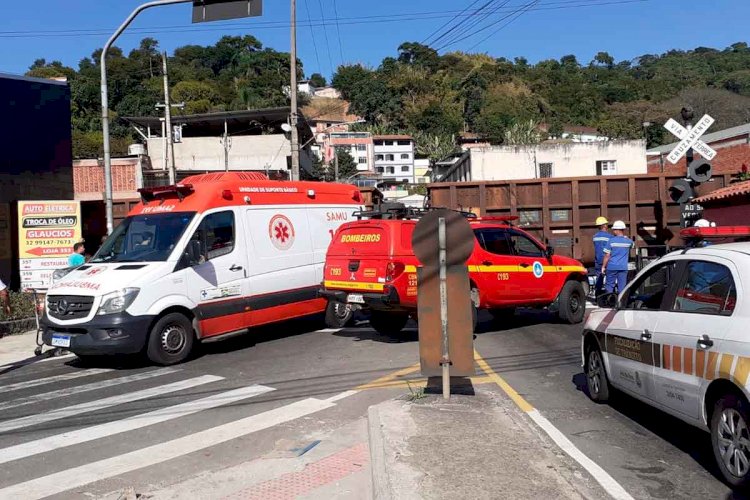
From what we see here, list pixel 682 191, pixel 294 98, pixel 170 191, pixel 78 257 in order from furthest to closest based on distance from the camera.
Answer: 1. pixel 294 98
2. pixel 682 191
3. pixel 78 257
4. pixel 170 191

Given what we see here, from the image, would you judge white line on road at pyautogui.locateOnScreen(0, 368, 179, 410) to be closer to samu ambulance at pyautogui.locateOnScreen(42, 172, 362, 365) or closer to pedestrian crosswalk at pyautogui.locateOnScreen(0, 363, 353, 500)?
pedestrian crosswalk at pyautogui.locateOnScreen(0, 363, 353, 500)

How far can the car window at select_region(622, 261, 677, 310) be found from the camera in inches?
231

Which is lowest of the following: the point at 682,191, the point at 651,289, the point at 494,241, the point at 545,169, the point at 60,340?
the point at 60,340

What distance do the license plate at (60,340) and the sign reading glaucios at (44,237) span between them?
6710mm

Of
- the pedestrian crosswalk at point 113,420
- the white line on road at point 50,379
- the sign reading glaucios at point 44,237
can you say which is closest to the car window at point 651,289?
the pedestrian crosswalk at point 113,420

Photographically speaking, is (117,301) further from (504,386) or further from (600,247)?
(600,247)

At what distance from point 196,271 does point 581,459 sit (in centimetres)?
681

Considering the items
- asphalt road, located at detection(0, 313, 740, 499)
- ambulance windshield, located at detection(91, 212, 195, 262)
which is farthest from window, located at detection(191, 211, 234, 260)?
asphalt road, located at detection(0, 313, 740, 499)

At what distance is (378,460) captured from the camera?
5008 millimetres

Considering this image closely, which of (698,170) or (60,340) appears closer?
(60,340)

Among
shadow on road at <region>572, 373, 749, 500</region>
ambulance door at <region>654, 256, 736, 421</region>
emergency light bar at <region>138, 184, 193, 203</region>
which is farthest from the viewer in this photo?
emergency light bar at <region>138, 184, 193, 203</region>

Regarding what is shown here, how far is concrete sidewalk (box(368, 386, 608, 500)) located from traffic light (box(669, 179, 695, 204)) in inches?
387

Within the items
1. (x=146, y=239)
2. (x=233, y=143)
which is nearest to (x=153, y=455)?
(x=146, y=239)

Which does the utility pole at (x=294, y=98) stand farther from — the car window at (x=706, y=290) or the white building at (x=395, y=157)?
the white building at (x=395, y=157)
